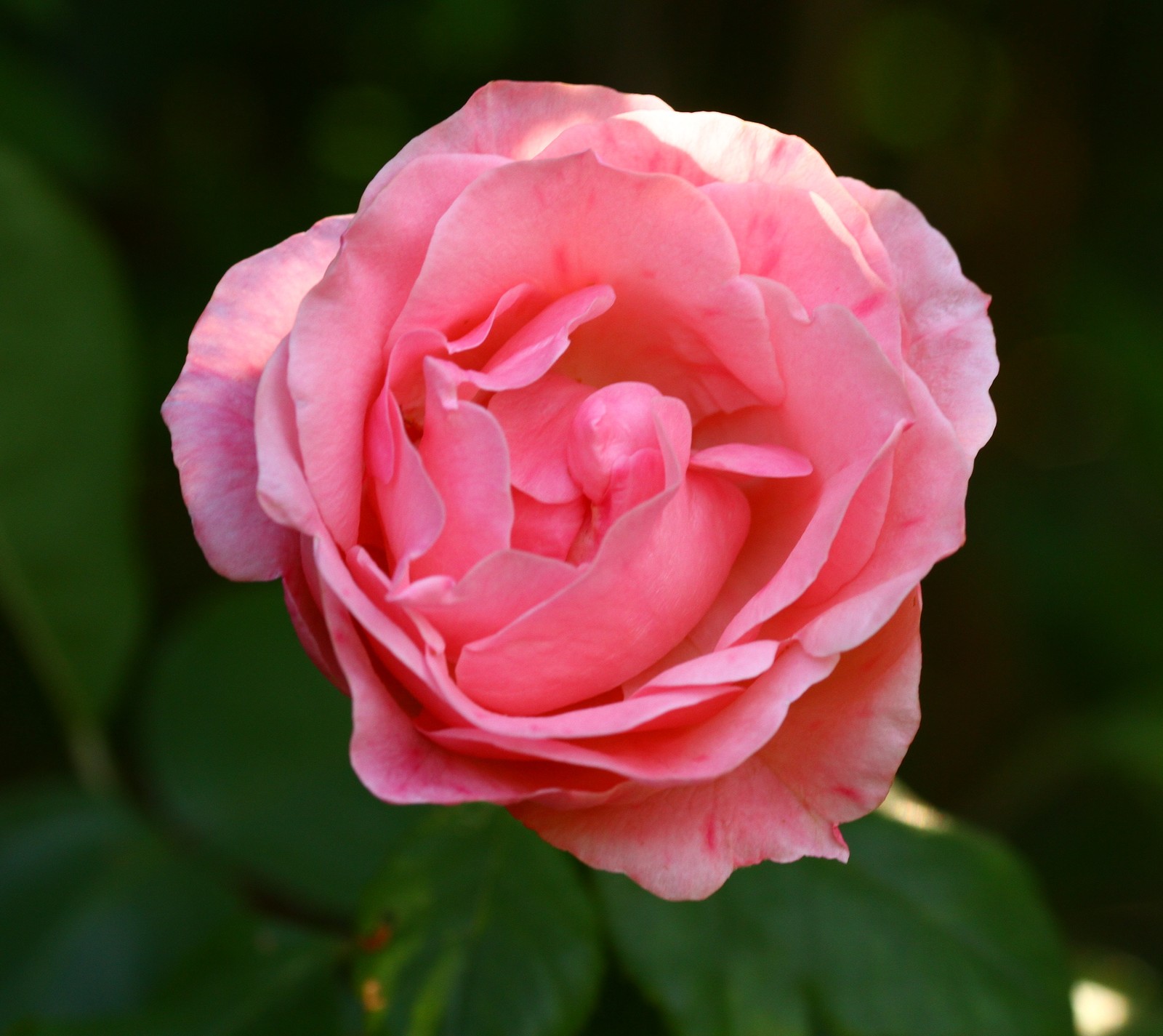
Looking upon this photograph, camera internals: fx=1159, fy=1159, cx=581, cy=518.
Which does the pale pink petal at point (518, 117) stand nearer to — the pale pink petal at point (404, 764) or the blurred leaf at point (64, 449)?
the pale pink petal at point (404, 764)

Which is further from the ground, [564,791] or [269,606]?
[564,791]

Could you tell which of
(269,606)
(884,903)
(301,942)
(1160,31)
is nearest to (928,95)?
(1160,31)

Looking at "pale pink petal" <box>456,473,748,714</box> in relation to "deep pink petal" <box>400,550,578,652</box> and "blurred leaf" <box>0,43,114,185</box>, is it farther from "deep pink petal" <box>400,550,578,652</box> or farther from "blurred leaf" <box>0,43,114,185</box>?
"blurred leaf" <box>0,43,114,185</box>

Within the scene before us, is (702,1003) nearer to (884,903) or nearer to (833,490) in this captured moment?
(884,903)

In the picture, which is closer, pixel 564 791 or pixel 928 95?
pixel 564 791

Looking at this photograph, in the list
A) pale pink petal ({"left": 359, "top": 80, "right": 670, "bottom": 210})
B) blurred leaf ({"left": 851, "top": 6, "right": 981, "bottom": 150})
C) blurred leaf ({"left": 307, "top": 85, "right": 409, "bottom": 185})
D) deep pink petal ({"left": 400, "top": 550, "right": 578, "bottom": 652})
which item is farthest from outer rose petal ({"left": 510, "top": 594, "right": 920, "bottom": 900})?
blurred leaf ({"left": 851, "top": 6, "right": 981, "bottom": 150})

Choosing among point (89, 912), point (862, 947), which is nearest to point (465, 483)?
point (862, 947)

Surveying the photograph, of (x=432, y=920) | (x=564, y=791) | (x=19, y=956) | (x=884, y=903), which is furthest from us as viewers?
(x=19, y=956)
